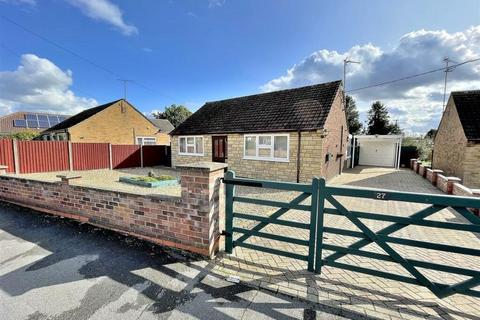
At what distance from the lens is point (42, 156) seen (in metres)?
12.9

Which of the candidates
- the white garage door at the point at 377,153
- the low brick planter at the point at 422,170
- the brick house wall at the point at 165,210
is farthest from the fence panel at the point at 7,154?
the white garage door at the point at 377,153

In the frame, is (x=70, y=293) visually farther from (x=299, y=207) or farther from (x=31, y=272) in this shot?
(x=299, y=207)

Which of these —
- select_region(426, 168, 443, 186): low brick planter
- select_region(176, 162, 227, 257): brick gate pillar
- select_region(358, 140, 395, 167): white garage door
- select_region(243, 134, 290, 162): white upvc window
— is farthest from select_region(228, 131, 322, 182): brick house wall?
select_region(358, 140, 395, 167): white garage door

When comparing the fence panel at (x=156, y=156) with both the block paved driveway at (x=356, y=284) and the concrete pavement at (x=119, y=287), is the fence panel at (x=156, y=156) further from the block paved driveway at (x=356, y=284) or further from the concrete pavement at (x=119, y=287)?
the block paved driveway at (x=356, y=284)

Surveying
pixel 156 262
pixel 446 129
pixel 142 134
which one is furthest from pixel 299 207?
pixel 142 134

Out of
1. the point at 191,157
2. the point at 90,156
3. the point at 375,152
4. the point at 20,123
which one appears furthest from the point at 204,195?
the point at 20,123

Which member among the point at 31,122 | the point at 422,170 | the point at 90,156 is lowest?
the point at 422,170

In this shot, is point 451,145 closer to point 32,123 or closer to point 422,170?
point 422,170

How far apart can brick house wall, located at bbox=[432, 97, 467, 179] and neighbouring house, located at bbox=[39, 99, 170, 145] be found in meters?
28.1

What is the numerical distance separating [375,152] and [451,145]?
845 cm

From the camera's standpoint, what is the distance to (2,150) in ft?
36.8

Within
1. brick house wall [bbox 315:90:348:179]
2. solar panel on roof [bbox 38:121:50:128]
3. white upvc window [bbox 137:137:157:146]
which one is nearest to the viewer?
brick house wall [bbox 315:90:348:179]

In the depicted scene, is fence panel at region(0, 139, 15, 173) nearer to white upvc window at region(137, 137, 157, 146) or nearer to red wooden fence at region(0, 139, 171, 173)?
red wooden fence at region(0, 139, 171, 173)

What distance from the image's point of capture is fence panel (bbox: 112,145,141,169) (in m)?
16.4
